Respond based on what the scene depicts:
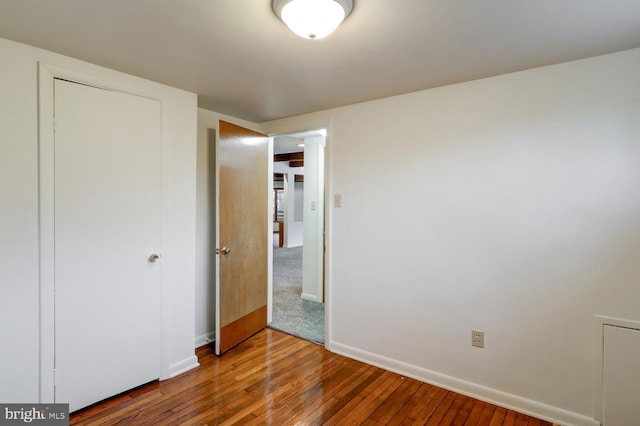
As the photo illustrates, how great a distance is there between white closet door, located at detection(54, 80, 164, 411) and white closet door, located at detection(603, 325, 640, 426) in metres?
2.99

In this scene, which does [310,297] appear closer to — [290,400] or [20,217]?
[290,400]

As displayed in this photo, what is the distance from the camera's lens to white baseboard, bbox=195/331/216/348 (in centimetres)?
297

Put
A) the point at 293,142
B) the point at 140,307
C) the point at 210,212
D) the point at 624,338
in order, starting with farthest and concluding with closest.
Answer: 1. the point at 293,142
2. the point at 210,212
3. the point at 140,307
4. the point at 624,338

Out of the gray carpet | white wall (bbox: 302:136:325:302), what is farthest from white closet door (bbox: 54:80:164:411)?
white wall (bbox: 302:136:325:302)

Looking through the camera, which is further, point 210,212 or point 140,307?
point 210,212

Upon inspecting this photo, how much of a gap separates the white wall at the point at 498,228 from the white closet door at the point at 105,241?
5.21 feet

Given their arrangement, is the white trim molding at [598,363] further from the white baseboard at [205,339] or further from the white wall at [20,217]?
the white wall at [20,217]

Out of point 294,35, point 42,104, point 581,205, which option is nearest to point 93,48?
point 42,104

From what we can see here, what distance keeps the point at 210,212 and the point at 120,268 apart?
104cm

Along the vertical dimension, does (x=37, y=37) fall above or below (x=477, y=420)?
above

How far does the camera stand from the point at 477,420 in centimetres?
198

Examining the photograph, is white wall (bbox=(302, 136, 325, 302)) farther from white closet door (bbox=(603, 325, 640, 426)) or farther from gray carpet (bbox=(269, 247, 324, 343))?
white closet door (bbox=(603, 325, 640, 426))

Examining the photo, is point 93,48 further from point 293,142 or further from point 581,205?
point 293,142

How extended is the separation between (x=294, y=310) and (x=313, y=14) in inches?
133
